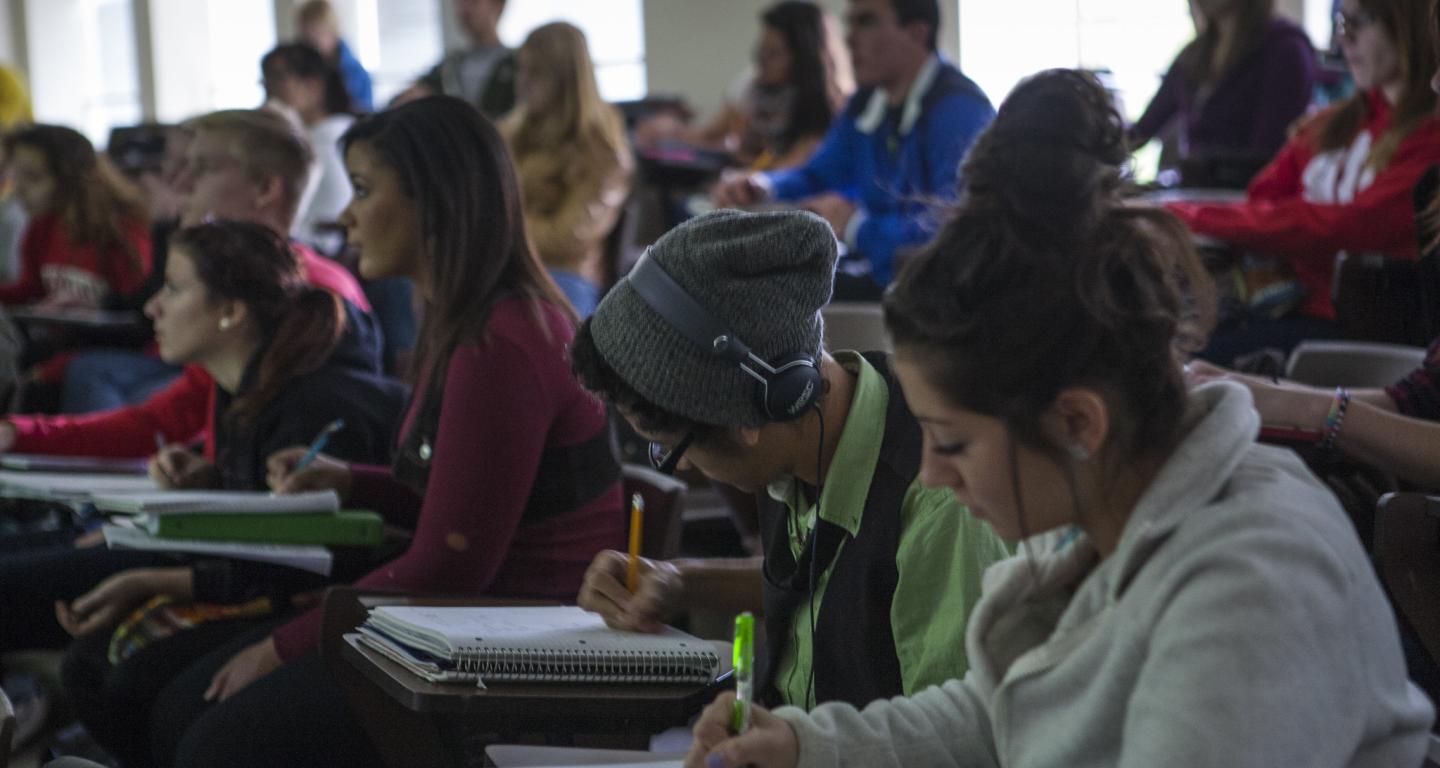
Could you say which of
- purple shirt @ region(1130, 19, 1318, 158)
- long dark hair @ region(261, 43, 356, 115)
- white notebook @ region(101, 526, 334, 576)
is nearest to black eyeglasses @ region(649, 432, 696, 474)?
white notebook @ region(101, 526, 334, 576)

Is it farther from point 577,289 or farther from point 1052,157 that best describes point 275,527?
point 577,289

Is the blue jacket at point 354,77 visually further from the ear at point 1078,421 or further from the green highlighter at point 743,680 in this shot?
the ear at point 1078,421

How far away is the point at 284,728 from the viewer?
1.85 meters

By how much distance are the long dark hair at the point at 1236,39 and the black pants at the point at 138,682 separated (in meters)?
2.80

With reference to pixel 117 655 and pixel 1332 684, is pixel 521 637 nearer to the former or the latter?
pixel 1332 684

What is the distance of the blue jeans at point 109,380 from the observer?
409 centimetres

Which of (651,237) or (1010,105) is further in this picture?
(651,237)

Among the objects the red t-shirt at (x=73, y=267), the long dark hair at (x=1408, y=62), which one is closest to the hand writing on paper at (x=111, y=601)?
the long dark hair at (x=1408, y=62)

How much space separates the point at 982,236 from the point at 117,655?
179cm

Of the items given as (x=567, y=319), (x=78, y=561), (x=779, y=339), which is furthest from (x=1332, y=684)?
(x=78, y=561)

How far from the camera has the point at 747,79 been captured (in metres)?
6.47

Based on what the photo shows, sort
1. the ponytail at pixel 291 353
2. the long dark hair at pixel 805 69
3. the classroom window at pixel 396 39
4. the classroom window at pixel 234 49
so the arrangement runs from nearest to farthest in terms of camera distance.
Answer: the ponytail at pixel 291 353, the long dark hair at pixel 805 69, the classroom window at pixel 396 39, the classroom window at pixel 234 49

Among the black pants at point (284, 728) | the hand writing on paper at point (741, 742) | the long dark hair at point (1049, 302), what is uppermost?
the long dark hair at point (1049, 302)

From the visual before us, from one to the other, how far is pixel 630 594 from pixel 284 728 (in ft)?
1.94
